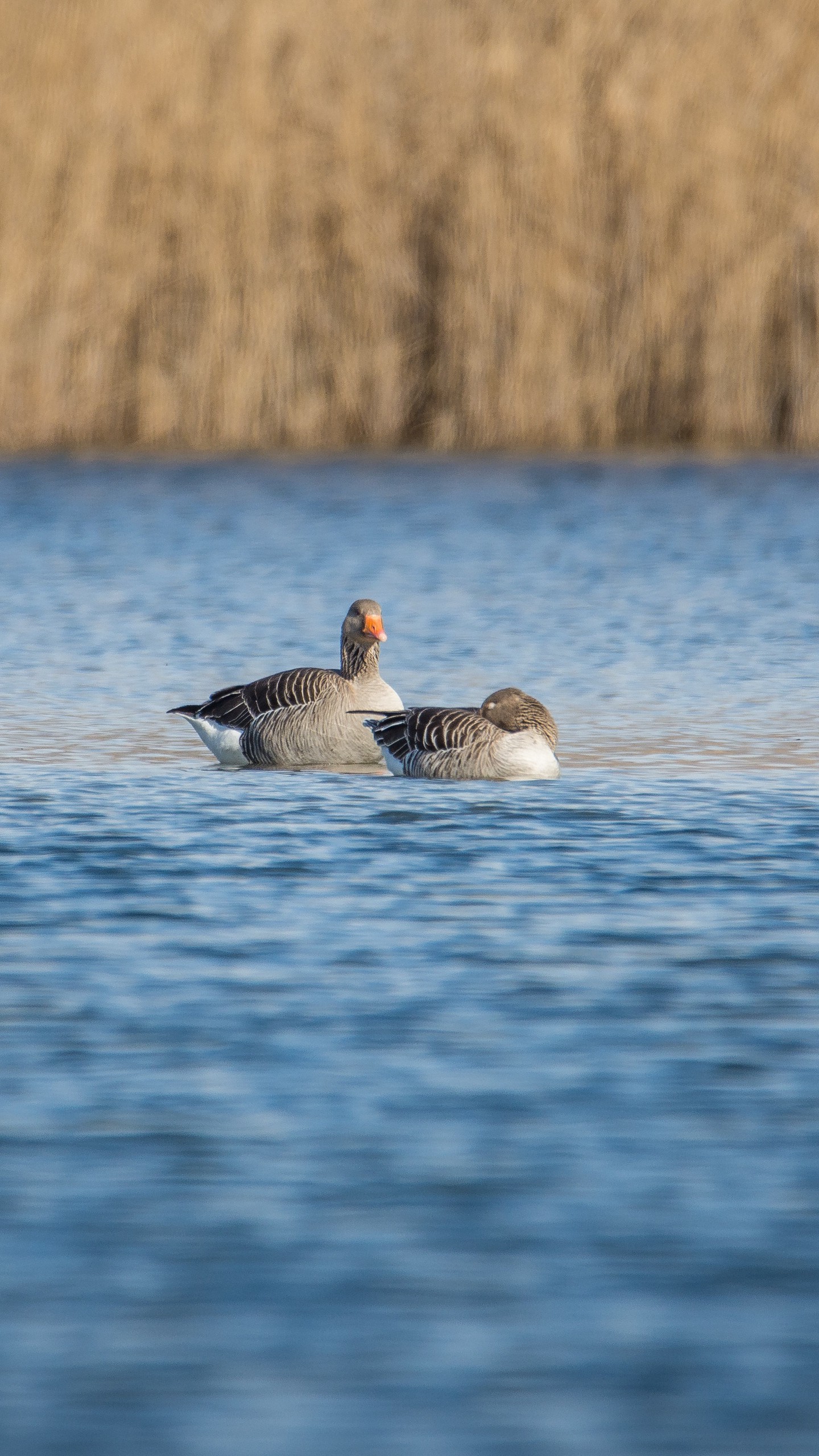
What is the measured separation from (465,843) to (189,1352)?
4.58 m

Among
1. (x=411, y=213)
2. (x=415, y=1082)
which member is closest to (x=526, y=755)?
(x=415, y=1082)

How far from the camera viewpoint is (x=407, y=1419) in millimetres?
3834

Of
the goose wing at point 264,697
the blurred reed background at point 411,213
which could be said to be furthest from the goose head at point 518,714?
the blurred reed background at point 411,213

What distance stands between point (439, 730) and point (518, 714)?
0.33 meters

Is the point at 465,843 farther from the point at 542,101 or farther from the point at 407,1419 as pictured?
the point at 542,101

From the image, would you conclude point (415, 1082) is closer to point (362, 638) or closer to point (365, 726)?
point (365, 726)

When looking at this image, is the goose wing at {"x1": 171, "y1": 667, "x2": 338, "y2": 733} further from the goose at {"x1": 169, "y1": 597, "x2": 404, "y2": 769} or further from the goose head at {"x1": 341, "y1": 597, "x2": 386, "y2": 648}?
the goose head at {"x1": 341, "y1": 597, "x2": 386, "y2": 648}

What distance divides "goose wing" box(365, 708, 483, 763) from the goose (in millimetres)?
466

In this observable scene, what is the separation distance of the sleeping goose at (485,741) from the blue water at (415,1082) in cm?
14

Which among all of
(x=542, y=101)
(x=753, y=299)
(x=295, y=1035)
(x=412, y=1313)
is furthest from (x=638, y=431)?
(x=412, y=1313)

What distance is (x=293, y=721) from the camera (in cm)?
1034

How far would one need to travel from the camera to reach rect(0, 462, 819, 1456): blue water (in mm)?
3975

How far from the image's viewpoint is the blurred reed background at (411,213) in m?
22.8

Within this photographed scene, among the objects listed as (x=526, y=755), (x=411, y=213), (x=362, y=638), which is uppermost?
(x=411, y=213)
